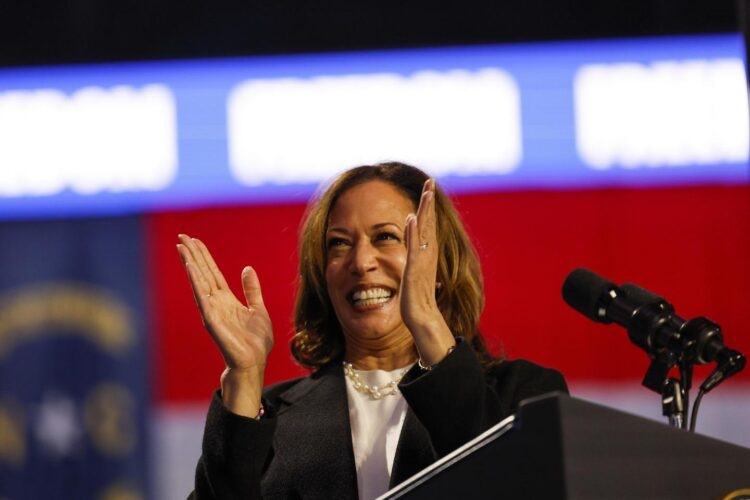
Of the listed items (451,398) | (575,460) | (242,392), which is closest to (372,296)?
(242,392)

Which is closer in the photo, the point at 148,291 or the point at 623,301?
the point at 623,301

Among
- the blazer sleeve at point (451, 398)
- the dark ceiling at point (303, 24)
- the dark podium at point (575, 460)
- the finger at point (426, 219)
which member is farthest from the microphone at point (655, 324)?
the dark ceiling at point (303, 24)

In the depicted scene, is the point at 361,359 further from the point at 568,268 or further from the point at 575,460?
the point at 568,268

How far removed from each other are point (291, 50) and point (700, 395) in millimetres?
2728

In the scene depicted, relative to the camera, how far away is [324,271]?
2.02 m

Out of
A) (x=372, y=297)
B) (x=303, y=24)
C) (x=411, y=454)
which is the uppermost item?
(x=303, y=24)

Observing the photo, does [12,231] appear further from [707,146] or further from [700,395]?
[700,395]

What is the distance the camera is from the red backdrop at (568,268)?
382cm

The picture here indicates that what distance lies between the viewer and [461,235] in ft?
6.70

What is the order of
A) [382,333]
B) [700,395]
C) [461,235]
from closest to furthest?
[700,395] < [382,333] < [461,235]

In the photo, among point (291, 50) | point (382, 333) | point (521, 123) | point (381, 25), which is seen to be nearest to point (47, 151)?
point (291, 50)

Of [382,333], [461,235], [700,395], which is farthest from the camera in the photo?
[461,235]

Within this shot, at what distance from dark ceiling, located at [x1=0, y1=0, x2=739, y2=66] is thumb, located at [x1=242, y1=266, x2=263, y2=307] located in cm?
217

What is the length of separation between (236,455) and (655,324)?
0.62m
